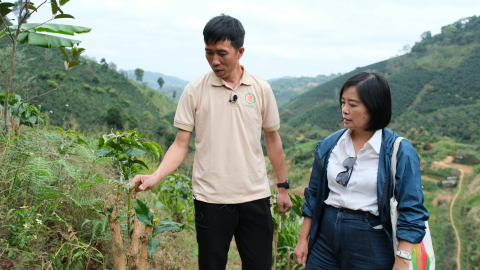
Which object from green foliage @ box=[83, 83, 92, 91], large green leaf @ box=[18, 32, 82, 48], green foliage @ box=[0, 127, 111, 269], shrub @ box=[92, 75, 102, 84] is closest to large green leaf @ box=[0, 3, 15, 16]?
large green leaf @ box=[18, 32, 82, 48]

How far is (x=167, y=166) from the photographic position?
1.58m

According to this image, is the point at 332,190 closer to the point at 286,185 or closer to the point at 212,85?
the point at 286,185

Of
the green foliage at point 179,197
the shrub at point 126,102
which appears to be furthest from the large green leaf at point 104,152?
the shrub at point 126,102

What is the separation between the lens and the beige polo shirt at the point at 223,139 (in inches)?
61.2

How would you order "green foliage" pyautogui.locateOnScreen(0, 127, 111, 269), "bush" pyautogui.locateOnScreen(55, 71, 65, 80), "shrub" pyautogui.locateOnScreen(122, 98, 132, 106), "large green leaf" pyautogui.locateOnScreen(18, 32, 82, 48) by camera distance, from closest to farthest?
"green foliage" pyautogui.locateOnScreen(0, 127, 111, 269), "large green leaf" pyautogui.locateOnScreen(18, 32, 82, 48), "bush" pyautogui.locateOnScreen(55, 71, 65, 80), "shrub" pyautogui.locateOnScreen(122, 98, 132, 106)

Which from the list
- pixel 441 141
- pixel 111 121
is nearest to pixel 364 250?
pixel 111 121

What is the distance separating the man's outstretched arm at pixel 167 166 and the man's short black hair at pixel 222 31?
498mm

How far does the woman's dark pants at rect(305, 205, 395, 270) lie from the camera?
1303 mm

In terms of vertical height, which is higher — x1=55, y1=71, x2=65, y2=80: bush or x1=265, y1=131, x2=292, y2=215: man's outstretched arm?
x1=265, y1=131, x2=292, y2=215: man's outstretched arm

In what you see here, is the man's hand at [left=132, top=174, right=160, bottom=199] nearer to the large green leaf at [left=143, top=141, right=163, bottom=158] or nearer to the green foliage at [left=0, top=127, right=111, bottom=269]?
the large green leaf at [left=143, top=141, right=163, bottom=158]

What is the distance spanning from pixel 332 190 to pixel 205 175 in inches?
24.4

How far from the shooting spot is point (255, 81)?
1.73 meters

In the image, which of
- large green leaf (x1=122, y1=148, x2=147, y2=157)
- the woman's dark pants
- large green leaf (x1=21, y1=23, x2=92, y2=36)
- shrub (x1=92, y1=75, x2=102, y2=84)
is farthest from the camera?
shrub (x1=92, y1=75, x2=102, y2=84)

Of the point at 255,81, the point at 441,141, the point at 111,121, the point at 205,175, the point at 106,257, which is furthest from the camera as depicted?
the point at 441,141
